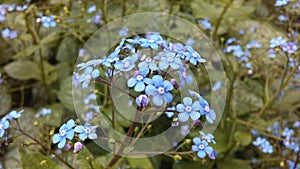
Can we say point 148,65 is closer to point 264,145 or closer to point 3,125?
point 3,125

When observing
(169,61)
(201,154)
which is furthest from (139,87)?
(201,154)

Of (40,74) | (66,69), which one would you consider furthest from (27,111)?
(66,69)

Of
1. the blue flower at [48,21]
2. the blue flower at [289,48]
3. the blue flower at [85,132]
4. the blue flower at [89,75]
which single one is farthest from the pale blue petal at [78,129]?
the blue flower at [289,48]

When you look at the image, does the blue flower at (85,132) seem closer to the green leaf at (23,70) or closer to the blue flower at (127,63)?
the blue flower at (127,63)

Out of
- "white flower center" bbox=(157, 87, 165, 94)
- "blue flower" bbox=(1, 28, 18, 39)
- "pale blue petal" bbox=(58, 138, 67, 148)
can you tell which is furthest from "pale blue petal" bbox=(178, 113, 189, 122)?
"blue flower" bbox=(1, 28, 18, 39)

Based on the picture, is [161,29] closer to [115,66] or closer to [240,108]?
[240,108]
